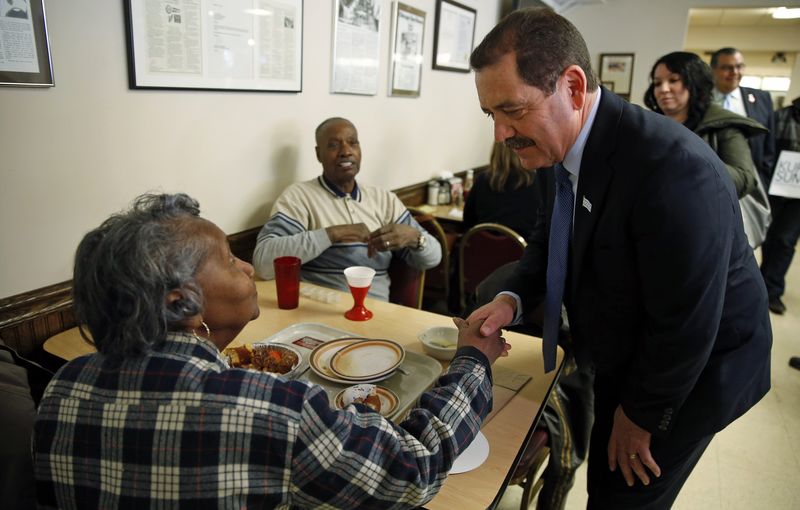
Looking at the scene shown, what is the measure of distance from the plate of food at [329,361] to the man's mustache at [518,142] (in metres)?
0.58

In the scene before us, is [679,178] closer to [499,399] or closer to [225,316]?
[499,399]

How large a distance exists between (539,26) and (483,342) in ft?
2.09

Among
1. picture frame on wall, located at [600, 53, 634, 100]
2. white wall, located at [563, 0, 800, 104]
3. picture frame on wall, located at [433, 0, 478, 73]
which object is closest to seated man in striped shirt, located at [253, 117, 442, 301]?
picture frame on wall, located at [433, 0, 478, 73]

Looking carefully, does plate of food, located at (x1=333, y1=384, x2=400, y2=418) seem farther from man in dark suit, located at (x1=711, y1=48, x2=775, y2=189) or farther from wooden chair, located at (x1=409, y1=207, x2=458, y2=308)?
man in dark suit, located at (x1=711, y1=48, x2=775, y2=189)

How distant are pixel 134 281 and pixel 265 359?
21.8 inches

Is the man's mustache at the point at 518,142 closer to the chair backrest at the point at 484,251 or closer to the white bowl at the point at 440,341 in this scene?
the white bowl at the point at 440,341

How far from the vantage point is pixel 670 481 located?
1.25 m

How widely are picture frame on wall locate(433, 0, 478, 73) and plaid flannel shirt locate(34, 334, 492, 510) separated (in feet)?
10.0

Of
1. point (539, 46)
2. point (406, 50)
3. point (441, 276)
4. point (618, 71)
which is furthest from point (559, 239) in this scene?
point (618, 71)

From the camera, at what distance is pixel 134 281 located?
0.77 m

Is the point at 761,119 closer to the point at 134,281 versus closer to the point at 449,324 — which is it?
the point at 449,324

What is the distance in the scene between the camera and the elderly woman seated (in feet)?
2.40

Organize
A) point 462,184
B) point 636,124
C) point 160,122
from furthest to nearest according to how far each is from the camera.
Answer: point 462,184 < point 160,122 < point 636,124

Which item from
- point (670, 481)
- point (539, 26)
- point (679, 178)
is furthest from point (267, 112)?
point (670, 481)
